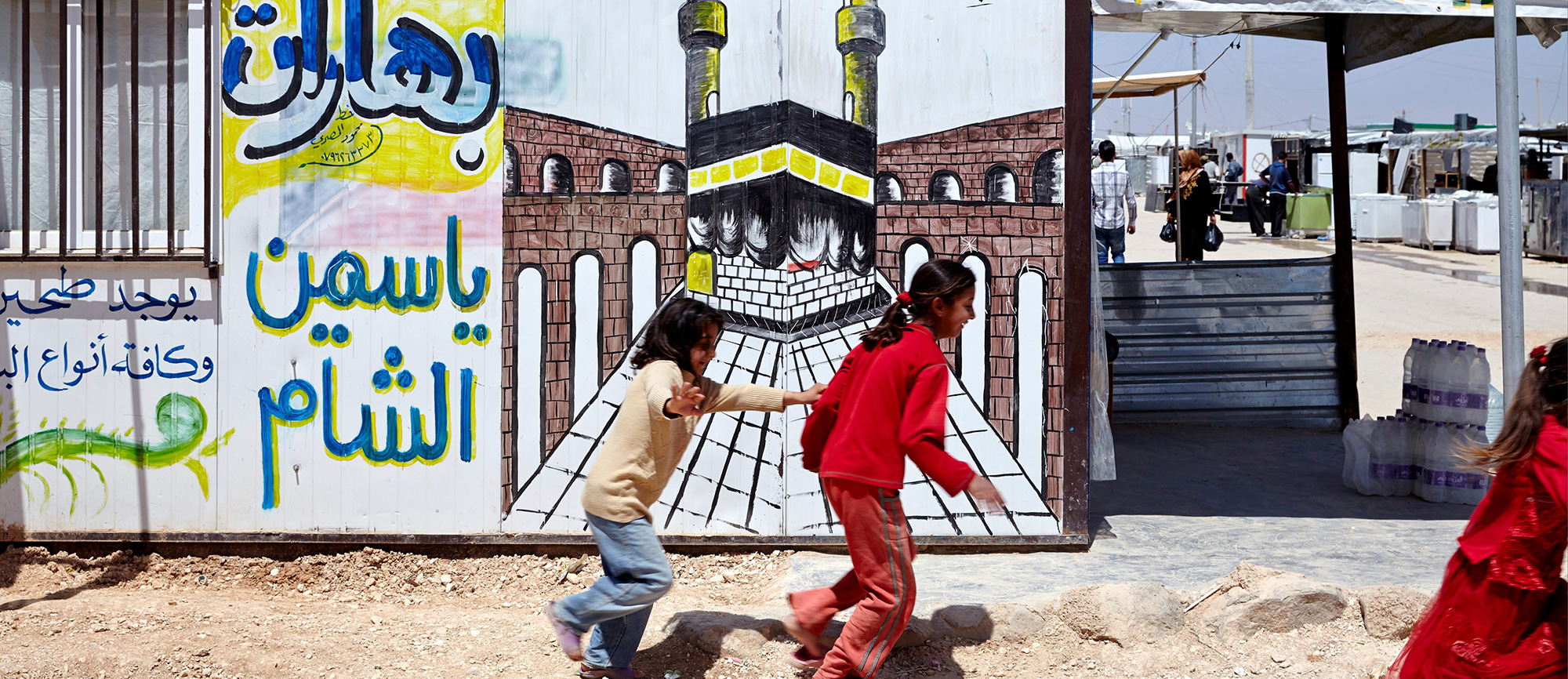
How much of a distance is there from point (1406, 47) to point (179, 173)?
6.88 metres

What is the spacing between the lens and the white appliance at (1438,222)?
23.4 metres

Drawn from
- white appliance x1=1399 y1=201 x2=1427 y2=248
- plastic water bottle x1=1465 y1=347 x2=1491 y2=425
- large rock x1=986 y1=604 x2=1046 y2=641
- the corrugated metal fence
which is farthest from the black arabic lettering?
white appliance x1=1399 y1=201 x2=1427 y2=248

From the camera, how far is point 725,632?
433 cm

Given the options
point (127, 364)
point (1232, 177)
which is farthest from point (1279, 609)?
point (1232, 177)

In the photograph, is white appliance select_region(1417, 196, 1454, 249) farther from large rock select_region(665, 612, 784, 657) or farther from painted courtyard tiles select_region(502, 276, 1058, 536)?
large rock select_region(665, 612, 784, 657)

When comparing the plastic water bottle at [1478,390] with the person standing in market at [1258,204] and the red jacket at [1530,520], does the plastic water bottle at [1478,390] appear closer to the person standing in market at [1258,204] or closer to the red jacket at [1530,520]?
the red jacket at [1530,520]

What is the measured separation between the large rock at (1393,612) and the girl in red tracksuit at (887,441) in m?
1.76

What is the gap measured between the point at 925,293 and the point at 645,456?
994 mm

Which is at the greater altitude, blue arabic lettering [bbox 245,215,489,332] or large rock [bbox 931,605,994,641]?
blue arabic lettering [bbox 245,215,489,332]

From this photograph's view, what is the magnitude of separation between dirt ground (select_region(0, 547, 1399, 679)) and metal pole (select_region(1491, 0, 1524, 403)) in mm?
1207

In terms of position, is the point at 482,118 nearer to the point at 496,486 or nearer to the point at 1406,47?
the point at 496,486

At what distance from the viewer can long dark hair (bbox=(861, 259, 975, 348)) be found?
3.62 m

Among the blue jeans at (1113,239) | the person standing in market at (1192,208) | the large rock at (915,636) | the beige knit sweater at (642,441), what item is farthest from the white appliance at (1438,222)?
the beige knit sweater at (642,441)

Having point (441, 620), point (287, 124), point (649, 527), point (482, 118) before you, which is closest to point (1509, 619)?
point (649, 527)
